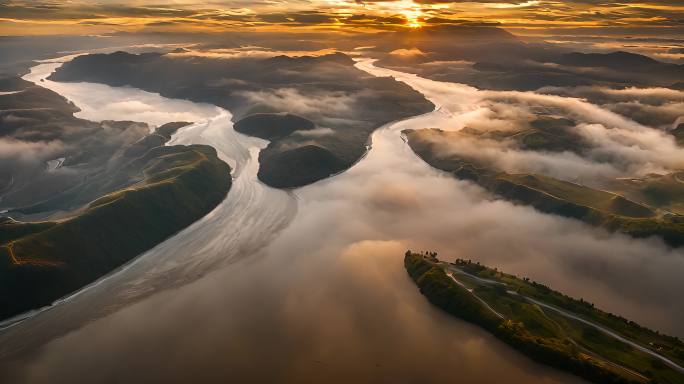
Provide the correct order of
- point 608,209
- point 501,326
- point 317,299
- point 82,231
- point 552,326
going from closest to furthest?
1. point 501,326
2. point 552,326
3. point 317,299
4. point 82,231
5. point 608,209

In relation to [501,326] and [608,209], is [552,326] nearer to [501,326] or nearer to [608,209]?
[501,326]

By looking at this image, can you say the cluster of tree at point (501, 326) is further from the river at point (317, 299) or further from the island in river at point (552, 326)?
the river at point (317, 299)

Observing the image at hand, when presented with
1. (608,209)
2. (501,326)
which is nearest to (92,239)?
(501,326)

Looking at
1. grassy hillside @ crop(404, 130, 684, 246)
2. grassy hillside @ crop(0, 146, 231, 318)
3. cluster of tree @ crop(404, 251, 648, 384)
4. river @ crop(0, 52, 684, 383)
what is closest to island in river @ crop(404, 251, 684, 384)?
cluster of tree @ crop(404, 251, 648, 384)

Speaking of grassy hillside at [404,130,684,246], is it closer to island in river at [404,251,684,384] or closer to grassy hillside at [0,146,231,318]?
island in river at [404,251,684,384]

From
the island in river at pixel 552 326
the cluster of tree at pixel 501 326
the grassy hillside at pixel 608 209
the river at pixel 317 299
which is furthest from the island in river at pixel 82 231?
the grassy hillside at pixel 608 209

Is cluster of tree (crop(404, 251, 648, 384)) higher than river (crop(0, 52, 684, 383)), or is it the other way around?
cluster of tree (crop(404, 251, 648, 384))
